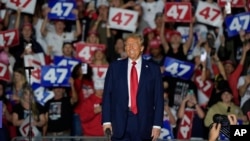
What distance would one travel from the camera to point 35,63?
10.7 meters

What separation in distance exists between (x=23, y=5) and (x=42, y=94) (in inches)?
71.8

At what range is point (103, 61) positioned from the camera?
10578 millimetres

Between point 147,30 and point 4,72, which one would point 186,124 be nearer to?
point 147,30

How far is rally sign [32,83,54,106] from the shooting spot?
32.9 feet

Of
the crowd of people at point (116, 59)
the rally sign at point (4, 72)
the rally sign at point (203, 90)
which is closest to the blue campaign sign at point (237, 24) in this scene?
the crowd of people at point (116, 59)

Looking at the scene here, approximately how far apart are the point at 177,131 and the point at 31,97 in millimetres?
2049

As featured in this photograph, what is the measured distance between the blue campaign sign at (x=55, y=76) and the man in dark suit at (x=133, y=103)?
3782mm

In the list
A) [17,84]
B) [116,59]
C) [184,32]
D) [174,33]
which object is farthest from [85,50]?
[184,32]

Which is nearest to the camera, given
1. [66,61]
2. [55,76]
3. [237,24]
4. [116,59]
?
[55,76]

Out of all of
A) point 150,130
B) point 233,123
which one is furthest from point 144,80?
point 233,123

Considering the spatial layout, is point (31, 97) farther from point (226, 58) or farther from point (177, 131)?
point (226, 58)

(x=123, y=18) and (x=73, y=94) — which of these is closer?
(x=73, y=94)

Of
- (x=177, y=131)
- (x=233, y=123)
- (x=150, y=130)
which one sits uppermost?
(x=233, y=123)

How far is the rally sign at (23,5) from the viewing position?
1132 cm
